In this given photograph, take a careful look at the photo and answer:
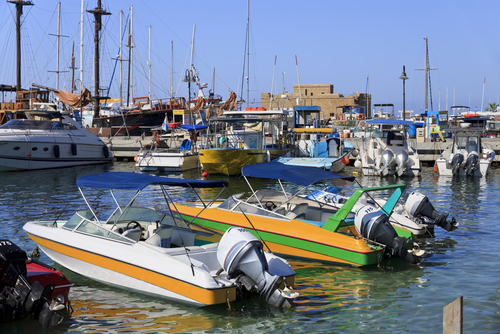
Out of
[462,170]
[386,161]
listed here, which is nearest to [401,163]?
[386,161]

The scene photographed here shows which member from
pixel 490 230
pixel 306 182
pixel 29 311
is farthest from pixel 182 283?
pixel 490 230

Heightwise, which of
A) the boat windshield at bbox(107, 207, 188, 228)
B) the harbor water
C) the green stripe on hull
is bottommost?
the harbor water

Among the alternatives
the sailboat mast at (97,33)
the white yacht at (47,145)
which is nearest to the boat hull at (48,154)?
the white yacht at (47,145)

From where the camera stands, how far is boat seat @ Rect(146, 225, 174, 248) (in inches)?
319

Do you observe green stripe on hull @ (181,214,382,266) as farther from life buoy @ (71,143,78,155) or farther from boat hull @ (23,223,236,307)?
life buoy @ (71,143,78,155)

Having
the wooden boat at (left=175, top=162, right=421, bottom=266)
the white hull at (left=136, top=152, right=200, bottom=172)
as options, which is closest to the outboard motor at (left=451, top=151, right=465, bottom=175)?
the white hull at (left=136, top=152, right=200, bottom=172)

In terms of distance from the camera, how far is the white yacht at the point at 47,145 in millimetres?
26562

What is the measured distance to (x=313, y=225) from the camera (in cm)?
954

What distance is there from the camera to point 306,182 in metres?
9.96

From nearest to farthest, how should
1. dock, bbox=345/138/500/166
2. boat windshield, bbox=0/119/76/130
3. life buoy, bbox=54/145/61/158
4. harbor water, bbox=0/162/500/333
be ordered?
harbor water, bbox=0/162/500/333 < boat windshield, bbox=0/119/76/130 < life buoy, bbox=54/145/61/158 < dock, bbox=345/138/500/166

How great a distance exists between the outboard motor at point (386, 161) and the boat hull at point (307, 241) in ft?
51.3

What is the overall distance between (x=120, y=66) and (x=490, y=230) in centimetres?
5074

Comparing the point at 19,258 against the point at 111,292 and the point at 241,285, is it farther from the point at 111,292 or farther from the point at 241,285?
the point at 241,285

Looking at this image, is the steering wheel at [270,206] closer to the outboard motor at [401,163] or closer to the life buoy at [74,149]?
the outboard motor at [401,163]
